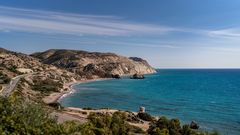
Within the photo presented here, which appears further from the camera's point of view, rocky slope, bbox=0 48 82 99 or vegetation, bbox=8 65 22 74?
vegetation, bbox=8 65 22 74

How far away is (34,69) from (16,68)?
57.8 feet

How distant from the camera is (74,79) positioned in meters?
181

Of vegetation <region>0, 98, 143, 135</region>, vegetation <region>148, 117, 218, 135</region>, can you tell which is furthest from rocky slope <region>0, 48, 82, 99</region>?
vegetation <region>0, 98, 143, 135</region>

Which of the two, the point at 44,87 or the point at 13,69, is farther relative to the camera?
the point at 13,69

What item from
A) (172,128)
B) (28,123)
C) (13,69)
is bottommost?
(172,128)

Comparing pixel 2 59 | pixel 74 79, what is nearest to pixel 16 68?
pixel 2 59

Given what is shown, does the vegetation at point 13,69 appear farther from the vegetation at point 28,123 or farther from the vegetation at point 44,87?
the vegetation at point 28,123

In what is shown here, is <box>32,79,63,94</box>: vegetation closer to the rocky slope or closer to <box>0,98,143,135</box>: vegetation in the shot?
the rocky slope

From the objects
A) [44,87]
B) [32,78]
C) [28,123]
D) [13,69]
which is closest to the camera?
[28,123]

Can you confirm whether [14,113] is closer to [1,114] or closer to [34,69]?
[1,114]

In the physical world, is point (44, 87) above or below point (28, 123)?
below

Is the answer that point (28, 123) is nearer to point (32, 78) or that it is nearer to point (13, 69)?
point (32, 78)

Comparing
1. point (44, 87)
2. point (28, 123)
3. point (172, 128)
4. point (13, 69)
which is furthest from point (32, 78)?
point (28, 123)

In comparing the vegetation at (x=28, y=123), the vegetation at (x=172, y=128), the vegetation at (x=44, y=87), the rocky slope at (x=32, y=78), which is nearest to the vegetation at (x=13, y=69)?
the rocky slope at (x=32, y=78)
